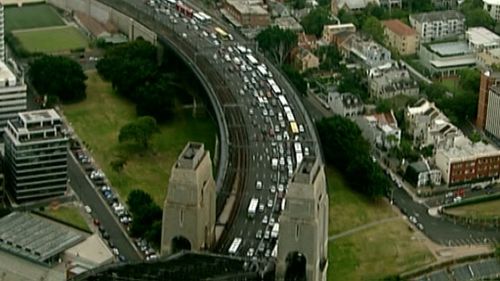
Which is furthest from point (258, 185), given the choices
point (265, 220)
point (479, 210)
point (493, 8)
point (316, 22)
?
point (493, 8)

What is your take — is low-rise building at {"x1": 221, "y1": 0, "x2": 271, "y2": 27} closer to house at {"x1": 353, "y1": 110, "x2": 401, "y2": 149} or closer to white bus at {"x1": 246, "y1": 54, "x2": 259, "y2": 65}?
white bus at {"x1": 246, "y1": 54, "x2": 259, "y2": 65}

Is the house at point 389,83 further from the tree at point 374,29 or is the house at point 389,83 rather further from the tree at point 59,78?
the tree at point 59,78

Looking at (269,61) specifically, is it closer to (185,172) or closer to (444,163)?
(444,163)

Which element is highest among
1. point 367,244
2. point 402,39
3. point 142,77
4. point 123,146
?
point 142,77

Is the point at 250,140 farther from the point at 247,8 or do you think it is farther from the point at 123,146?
the point at 247,8

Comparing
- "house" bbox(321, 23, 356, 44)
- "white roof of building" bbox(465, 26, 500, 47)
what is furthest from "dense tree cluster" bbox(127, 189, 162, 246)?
"white roof of building" bbox(465, 26, 500, 47)

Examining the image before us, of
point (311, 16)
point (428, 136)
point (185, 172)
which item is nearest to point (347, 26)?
point (311, 16)
